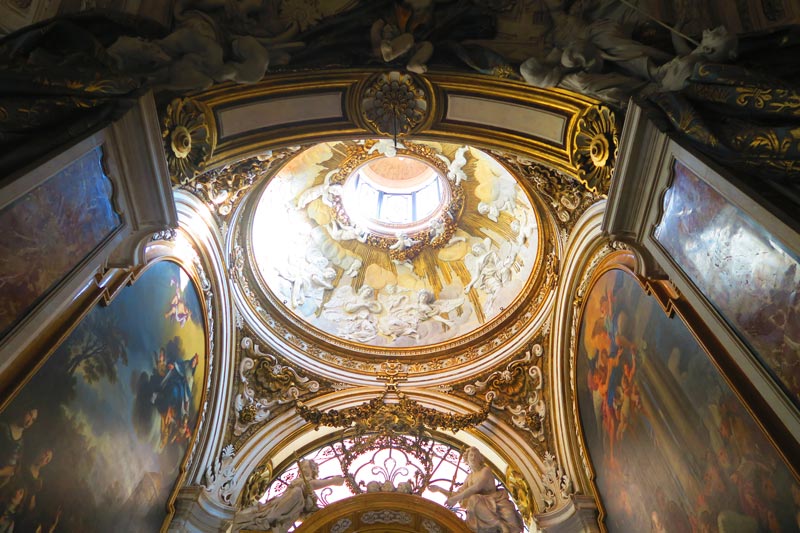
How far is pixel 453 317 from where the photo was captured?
43.3 feet

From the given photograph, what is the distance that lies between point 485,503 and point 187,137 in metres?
7.69

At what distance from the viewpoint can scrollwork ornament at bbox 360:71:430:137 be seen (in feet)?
23.0

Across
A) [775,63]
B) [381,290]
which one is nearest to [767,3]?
[775,63]

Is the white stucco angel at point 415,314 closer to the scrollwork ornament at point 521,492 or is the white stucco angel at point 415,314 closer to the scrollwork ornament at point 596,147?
the scrollwork ornament at point 521,492

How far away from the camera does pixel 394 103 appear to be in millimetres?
7117

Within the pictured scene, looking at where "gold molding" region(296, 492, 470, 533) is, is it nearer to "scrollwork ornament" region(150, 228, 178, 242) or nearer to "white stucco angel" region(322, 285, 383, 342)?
"white stucco angel" region(322, 285, 383, 342)

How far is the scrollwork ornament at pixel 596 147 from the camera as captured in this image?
6164mm

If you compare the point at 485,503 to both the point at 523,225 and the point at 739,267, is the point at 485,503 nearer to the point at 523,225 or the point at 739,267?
the point at 523,225

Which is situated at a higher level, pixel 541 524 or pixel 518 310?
pixel 518 310

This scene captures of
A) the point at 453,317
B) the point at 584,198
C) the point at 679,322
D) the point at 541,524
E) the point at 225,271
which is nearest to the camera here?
the point at 679,322

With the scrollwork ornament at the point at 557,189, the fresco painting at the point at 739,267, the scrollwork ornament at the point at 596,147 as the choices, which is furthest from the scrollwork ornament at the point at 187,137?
the fresco painting at the point at 739,267

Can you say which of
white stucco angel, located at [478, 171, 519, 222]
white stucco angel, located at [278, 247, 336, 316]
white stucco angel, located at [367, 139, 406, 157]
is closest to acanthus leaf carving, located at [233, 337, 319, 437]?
white stucco angel, located at [278, 247, 336, 316]

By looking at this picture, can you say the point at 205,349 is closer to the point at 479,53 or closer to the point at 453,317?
the point at 453,317

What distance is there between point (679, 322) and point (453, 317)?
749 centimetres
